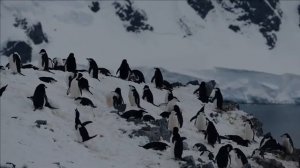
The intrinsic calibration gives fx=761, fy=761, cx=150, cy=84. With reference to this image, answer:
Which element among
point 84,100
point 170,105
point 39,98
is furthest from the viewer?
point 170,105

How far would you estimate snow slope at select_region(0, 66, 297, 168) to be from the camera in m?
14.0

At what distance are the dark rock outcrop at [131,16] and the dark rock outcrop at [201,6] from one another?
22.6 ft

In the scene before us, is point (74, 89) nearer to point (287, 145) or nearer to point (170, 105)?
point (170, 105)

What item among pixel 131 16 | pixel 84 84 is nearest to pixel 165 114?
pixel 84 84

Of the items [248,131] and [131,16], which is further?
[131,16]

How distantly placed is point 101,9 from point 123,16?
3.55 meters

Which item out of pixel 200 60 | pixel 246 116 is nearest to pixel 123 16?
pixel 200 60

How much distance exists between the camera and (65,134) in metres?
15.5

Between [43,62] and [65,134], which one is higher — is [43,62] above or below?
above

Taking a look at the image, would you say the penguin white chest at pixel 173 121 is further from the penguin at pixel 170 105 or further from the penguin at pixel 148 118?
the penguin at pixel 170 105

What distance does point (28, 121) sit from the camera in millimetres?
15281

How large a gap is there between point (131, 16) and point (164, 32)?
17.5ft

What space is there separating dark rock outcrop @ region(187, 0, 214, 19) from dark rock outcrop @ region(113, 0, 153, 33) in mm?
6901

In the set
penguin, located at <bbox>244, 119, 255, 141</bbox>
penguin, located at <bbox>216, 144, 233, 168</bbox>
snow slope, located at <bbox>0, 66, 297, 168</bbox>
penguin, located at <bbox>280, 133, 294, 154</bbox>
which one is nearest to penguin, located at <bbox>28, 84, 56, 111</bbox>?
snow slope, located at <bbox>0, 66, 297, 168</bbox>
